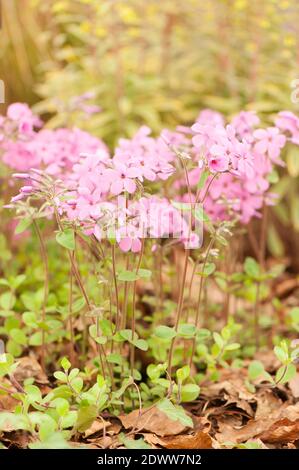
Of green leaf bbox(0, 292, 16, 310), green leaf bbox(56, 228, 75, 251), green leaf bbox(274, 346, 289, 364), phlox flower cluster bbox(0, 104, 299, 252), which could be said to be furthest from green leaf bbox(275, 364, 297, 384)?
green leaf bbox(0, 292, 16, 310)

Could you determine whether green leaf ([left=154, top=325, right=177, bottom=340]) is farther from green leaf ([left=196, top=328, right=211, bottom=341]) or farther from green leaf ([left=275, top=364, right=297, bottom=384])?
green leaf ([left=275, top=364, right=297, bottom=384])

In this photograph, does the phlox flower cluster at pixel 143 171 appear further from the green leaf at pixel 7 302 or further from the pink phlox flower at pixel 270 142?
the green leaf at pixel 7 302

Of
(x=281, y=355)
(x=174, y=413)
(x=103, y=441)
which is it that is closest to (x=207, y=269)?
(x=281, y=355)

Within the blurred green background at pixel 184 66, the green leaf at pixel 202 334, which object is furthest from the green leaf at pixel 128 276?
the blurred green background at pixel 184 66

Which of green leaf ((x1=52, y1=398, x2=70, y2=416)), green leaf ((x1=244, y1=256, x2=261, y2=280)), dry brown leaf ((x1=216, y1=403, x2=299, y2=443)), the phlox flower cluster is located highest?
the phlox flower cluster

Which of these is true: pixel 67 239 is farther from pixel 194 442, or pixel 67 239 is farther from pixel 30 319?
pixel 194 442

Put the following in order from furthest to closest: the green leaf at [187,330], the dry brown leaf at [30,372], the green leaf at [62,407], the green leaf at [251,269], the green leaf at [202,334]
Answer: the green leaf at [251,269]
the dry brown leaf at [30,372]
the green leaf at [202,334]
the green leaf at [187,330]
the green leaf at [62,407]
